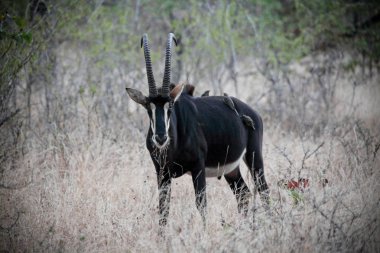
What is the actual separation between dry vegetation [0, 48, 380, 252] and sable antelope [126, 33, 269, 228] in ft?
1.04

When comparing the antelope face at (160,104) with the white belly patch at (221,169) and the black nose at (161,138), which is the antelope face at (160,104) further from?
the white belly patch at (221,169)

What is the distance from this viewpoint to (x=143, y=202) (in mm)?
6348

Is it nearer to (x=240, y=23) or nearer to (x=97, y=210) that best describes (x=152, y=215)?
(x=97, y=210)

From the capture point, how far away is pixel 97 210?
599 cm

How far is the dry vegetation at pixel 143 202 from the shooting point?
4855 millimetres

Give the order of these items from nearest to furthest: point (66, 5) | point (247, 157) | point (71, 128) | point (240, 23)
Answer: point (247, 157) < point (71, 128) < point (66, 5) < point (240, 23)

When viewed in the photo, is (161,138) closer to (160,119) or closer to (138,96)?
(160,119)

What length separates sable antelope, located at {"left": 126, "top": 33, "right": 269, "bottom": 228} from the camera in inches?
220

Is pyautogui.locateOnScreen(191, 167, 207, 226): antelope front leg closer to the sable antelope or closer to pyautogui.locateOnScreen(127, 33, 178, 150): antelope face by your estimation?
the sable antelope

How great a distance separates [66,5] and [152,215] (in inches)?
218

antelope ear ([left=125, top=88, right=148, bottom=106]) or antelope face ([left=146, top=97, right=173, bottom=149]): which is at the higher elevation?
antelope ear ([left=125, top=88, right=148, bottom=106])

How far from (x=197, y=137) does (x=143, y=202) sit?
114 cm

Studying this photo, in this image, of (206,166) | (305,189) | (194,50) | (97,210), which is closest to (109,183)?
(97,210)

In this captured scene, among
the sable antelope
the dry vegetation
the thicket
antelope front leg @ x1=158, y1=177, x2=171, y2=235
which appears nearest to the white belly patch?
the sable antelope
